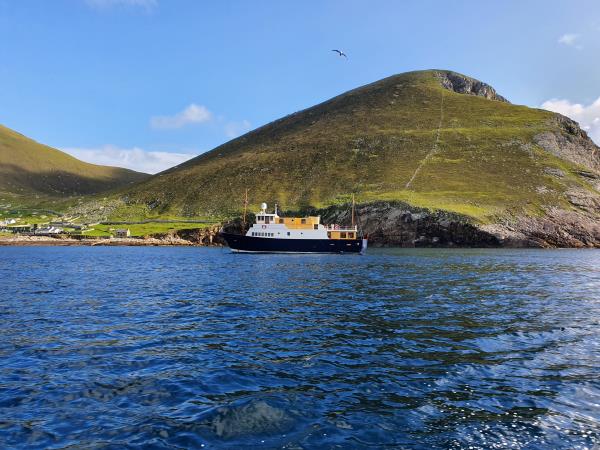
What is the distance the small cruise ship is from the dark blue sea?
52648 mm

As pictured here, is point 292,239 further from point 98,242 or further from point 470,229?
point 98,242

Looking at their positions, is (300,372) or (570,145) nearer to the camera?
(300,372)

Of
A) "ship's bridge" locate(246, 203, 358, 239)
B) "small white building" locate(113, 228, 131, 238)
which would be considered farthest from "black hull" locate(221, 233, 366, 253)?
"small white building" locate(113, 228, 131, 238)

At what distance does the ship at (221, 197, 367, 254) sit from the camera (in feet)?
265

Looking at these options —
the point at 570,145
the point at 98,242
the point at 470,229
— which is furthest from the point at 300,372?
the point at 570,145

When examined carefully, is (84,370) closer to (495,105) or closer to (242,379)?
(242,379)

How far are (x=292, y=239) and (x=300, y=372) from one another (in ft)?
221

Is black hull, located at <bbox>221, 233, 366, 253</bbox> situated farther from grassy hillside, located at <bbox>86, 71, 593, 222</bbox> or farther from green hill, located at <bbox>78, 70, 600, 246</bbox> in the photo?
grassy hillside, located at <bbox>86, 71, 593, 222</bbox>

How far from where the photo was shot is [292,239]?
265 ft

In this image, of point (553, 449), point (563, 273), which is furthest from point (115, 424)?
point (563, 273)

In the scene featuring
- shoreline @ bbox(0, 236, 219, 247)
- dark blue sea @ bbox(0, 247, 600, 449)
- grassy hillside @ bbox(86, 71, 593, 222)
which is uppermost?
grassy hillside @ bbox(86, 71, 593, 222)

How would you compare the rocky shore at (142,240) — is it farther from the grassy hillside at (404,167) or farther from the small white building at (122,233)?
the grassy hillside at (404,167)

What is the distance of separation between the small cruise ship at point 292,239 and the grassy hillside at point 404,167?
3819 cm

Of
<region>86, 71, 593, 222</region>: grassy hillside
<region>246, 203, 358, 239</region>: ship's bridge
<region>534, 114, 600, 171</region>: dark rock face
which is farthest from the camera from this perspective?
<region>534, 114, 600, 171</region>: dark rock face
